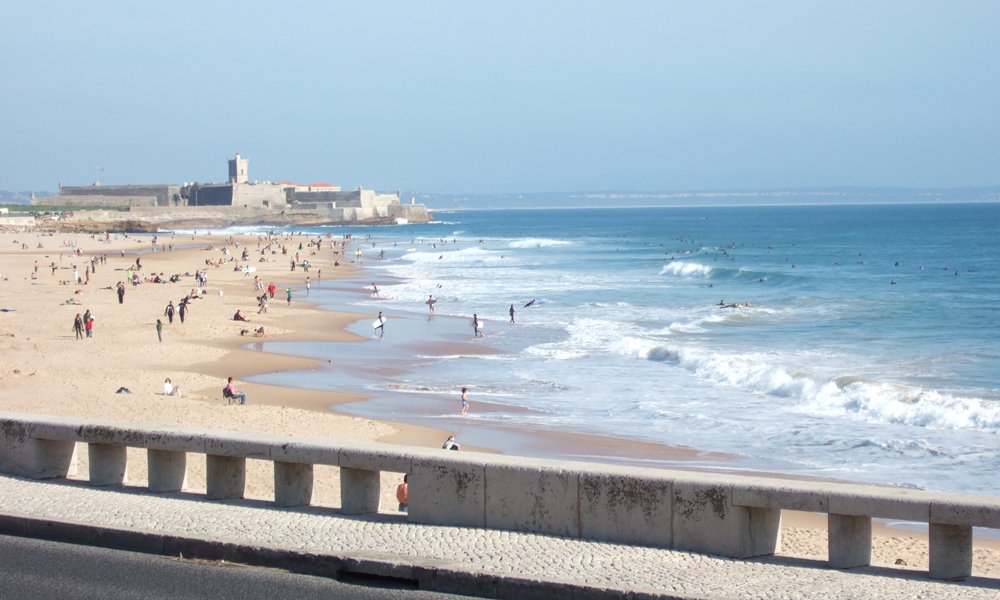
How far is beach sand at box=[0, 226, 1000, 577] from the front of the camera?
1219 cm

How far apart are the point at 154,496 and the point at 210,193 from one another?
498 feet

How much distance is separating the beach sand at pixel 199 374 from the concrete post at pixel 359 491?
6.75 feet

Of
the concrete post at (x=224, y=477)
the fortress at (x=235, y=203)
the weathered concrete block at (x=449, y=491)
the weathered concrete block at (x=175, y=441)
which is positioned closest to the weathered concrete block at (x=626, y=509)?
the weathered concrete block at (x=449, y=491)

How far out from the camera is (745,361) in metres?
25.8

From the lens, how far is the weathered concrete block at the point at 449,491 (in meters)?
7.14

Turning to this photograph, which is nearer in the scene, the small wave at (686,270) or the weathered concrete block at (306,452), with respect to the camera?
the weathered concrete block at (306,452)

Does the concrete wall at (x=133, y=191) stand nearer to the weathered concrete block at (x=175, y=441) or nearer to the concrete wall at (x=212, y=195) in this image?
the concrete wall at (x=212, y=195)

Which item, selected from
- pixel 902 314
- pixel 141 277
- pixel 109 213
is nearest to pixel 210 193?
pixel 109 213

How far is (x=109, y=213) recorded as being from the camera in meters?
131

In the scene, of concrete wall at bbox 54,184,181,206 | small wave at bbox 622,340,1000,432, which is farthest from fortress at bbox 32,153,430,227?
small wave at bbox 622,340,1000,432

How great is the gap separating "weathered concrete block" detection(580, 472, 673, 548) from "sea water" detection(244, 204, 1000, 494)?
867 centimetres

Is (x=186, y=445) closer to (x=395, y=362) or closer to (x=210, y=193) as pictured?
(x=395, y=362)

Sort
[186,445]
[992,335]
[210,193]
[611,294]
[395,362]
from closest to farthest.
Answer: [186,445] → [395,362] → [992,335] → [611,294] → [210,193]

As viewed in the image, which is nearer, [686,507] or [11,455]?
[686,507]
